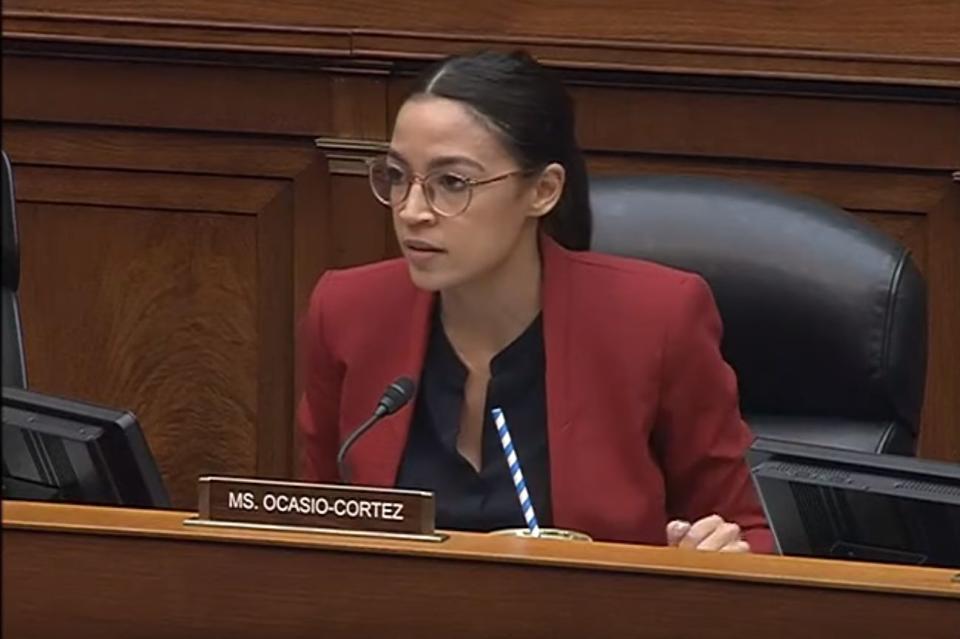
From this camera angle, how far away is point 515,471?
197cm

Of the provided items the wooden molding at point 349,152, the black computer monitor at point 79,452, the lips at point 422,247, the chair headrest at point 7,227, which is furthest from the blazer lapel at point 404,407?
the wooden molding at point 349,152

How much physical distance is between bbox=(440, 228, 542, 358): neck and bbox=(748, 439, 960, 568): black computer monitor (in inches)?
25.5

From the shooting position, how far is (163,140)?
3242mm

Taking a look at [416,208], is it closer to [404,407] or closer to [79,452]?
[404,407]

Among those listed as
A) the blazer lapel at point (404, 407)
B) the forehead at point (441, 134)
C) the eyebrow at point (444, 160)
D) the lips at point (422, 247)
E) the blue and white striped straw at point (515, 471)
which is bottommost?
the blue and white striped straw at point (515, 471)

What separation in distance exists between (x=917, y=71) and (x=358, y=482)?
4.31ft

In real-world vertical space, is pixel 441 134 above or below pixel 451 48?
below

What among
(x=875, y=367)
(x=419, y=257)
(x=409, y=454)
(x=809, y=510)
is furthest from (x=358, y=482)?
(x=809, y=510)

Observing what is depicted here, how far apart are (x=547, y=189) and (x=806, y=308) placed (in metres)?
0.30

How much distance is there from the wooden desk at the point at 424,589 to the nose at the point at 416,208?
2.17 ft

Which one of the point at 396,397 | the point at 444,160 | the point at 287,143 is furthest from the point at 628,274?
the point at 287,143

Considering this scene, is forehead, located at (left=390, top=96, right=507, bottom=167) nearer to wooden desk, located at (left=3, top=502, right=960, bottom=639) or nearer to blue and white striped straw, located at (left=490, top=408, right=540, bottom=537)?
blue and white striped straw, located at (left=490, top=408, right=540, bottom=537)

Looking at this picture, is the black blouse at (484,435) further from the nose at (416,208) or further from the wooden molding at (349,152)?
the wooden molding at (349,152)

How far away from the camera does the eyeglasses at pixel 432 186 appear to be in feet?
7.01
